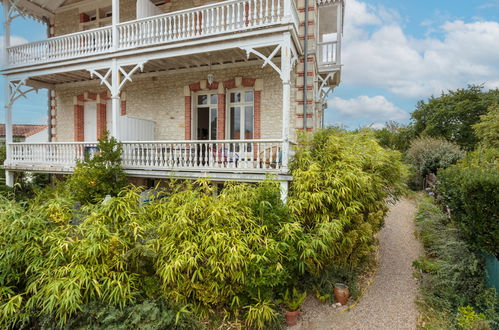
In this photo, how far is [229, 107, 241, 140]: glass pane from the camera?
866cm

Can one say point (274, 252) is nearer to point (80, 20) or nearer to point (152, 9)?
point (152, 9)

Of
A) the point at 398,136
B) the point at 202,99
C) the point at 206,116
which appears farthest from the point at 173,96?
the point at 398,136

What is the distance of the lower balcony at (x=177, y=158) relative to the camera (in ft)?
20.6

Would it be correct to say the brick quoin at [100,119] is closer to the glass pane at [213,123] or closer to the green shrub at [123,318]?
the glass pane at [213,123]

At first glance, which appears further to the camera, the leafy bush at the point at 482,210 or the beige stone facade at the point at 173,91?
the beige stone facade at the point at 173,91

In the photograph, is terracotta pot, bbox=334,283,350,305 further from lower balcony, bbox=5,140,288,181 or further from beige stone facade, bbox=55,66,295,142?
beige stone facade, bbox=55,66,295,142

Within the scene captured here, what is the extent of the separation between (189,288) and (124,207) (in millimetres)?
1728

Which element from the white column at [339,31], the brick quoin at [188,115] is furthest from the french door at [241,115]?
the white column at [339,31]

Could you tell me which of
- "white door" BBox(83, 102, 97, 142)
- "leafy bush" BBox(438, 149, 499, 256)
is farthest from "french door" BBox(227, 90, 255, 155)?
"white door" BBox(83, 102, 97, 142)

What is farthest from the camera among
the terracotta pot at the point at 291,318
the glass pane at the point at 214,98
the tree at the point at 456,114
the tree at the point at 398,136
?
the tree at the point at 398,136

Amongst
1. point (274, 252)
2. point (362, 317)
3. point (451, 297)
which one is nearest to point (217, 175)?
point (274, 252)

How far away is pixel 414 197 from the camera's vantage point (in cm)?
1266

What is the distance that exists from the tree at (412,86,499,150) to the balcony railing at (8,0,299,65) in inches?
850

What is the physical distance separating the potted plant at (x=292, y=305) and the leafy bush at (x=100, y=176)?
513 cm
